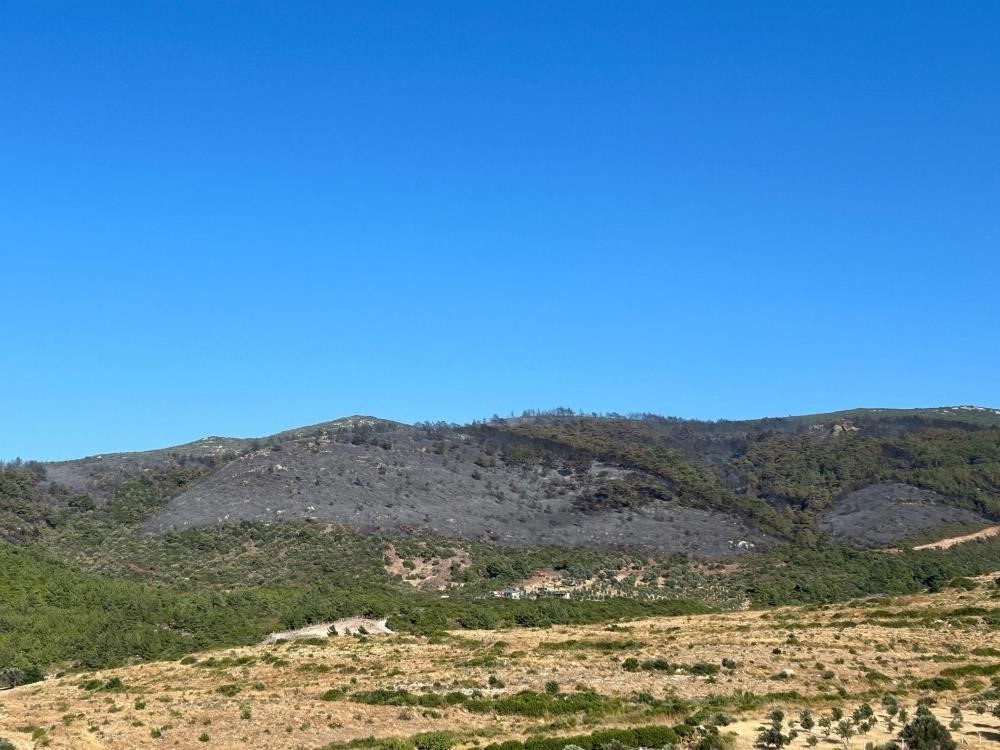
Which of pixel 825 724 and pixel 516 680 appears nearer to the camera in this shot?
pixel 825 724

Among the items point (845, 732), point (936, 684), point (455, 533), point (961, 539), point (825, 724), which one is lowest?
point (936, 684)

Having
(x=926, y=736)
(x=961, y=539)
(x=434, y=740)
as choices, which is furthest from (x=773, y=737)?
(x=961, y=539)

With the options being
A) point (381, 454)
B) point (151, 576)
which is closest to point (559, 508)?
point (381, 454)

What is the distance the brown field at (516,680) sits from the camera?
27.1 metres

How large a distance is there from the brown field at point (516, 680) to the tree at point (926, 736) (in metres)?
1.22

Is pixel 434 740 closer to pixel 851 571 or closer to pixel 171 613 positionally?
pixel 171 613

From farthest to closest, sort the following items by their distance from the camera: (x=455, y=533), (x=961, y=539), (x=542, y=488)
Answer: (x=542, y=488) → (x=961, y=539) → (x=455, y=533)

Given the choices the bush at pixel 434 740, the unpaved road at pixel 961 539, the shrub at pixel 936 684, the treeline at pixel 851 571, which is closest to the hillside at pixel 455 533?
the treeline at pixel 851 571

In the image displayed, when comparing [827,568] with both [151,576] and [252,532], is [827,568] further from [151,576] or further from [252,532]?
[151,576]

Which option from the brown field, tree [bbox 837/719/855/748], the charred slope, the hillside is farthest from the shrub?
the charred slope

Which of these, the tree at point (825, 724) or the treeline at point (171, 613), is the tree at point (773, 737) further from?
the treeline at point (171, 613)

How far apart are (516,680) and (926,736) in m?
16.0

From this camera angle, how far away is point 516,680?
33.8m

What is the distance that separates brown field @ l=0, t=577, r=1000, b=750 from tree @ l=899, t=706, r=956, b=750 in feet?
3.99
